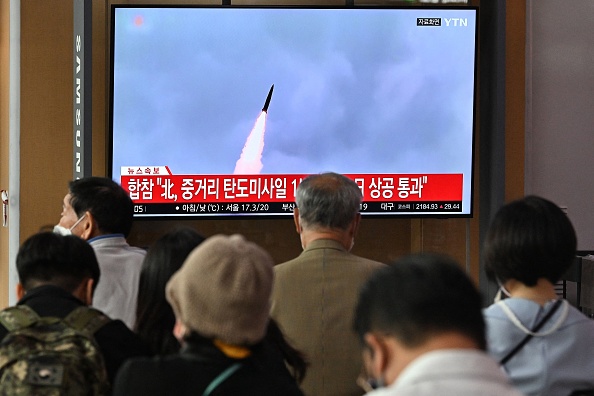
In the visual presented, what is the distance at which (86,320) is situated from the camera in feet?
6.73

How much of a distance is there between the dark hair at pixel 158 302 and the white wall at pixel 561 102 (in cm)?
339

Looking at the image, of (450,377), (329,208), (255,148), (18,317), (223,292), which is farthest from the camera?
(255,148)

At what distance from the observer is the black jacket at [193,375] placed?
1.58 metres

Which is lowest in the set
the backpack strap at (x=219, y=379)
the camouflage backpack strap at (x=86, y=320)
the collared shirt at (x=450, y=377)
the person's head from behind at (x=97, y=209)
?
the backpack strap at (x=219, y=379)

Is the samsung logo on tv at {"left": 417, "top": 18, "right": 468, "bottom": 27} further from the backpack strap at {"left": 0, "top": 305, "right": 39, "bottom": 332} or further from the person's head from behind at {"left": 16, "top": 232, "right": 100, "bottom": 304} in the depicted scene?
the backpack strap at {"left": 0, "top": 305, "right": 39, "bottom": 332}

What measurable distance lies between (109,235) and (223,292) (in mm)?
1578

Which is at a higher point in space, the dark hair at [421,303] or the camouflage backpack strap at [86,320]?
the dark hair at [421,303]

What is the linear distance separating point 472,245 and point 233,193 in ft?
4.32

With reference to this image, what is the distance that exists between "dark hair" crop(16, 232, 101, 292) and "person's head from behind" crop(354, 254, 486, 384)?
103 cm

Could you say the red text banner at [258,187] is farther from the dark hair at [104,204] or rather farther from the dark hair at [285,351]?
the dark hair at [285,351]

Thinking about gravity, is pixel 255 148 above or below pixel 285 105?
below


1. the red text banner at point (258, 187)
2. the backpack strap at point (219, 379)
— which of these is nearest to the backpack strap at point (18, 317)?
the backpack strap at point (219, 379)

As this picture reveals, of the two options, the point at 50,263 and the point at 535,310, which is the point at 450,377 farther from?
the point at 50,263

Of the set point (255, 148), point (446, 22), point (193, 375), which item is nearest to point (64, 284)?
point (193, 375)
